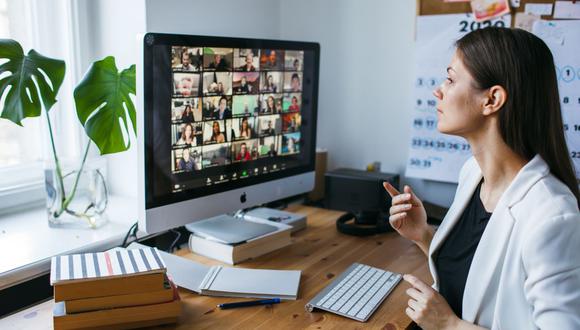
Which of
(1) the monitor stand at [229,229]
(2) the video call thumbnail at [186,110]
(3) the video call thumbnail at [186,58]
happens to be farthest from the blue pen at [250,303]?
(3) the video call thumbnail at [186,58]

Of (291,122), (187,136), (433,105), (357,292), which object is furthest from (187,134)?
(433,105)

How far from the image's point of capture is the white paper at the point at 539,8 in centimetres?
175

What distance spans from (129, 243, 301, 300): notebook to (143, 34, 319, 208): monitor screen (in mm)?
180

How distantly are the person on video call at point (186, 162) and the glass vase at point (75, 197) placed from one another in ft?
1.12

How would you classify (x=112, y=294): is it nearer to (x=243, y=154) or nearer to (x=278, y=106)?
(x=243, y=154)

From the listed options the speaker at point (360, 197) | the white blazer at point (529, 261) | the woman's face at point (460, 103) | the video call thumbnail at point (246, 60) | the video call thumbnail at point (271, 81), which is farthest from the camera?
the speaker at point (360, 197)

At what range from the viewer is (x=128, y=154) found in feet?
6.04

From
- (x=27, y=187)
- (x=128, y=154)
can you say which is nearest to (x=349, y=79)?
(x=128, y=154)

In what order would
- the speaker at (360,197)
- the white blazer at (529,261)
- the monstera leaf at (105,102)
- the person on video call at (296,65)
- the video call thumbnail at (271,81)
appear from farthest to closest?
the speaker at (360,197)
the person on video call at (296,65)
the video call thumbnail at (271,81)
the monstera leaf at (105,102)
the white blazer at (529,261)

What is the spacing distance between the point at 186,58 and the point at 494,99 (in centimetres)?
75

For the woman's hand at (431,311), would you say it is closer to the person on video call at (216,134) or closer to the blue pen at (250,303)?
the blue pen at (250,303)

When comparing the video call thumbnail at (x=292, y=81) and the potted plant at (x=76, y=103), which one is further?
the video call thumbnail at (x=292, y=81)

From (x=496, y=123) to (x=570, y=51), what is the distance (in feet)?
2.44

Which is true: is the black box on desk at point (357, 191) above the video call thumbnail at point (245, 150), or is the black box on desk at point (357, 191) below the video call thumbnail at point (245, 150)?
below
